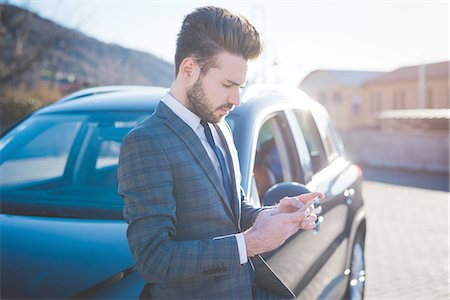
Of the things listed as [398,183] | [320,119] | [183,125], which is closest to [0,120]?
[398,183]

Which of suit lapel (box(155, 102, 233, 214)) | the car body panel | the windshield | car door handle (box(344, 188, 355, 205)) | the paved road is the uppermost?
suit lapel (box(155, 102, 233, 214))

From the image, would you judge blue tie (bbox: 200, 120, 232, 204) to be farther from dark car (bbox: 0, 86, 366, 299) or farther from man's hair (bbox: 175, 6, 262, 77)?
dark car (bbox: 0, 86, 366, 299)

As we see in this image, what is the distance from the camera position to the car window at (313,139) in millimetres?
3697

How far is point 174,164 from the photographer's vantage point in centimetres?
148

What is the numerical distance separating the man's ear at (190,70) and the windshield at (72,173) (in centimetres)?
111

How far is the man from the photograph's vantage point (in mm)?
1426

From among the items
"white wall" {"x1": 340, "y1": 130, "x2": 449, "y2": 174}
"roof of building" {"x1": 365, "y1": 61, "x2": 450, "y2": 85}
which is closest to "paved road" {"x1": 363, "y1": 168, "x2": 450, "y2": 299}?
"white wall" {"x1": 340, "y1": 130, "x2": 449, "y2": 174}

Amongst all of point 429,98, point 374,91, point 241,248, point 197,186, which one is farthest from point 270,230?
point 374,91

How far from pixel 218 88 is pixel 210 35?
0.17 m

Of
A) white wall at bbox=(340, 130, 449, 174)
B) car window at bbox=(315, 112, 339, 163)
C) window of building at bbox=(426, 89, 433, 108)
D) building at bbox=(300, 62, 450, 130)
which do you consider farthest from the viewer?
window of building at bbox=(426, 89, 433, 108)

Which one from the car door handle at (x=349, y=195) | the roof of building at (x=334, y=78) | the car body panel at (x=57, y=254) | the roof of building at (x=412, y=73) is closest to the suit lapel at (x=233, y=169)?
the car body panel at (x=57, y=254)

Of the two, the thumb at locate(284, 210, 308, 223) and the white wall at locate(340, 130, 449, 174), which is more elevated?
the thumb at locate(284, 210, 308, 223)

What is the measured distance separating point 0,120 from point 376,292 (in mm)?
16200

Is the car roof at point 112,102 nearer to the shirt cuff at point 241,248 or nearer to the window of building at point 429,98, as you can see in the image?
the shirt cuff at point 241,248
